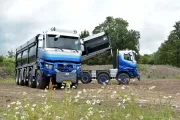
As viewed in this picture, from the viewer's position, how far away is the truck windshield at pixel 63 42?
20625 mm

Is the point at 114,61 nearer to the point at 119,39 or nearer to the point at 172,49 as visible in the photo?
the point at 119,39

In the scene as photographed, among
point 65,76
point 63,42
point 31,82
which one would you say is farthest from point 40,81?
point 63,42

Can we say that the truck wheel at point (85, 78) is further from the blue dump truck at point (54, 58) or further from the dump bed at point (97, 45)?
the blue dump truck at point (54, 58)

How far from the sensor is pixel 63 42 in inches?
823

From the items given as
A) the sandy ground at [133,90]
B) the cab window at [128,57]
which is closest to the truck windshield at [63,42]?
the sandy ground at [133,90]

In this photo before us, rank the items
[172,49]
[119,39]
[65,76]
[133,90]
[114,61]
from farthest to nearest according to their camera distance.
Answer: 1. [172,49]
2. [119,39]
3. [114,61]
4. [65,76]
5. [133,90]

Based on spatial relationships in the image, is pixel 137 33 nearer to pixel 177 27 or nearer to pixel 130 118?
pixel 177 27

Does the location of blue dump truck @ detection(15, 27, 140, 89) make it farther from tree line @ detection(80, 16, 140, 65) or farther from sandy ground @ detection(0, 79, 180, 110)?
tree line @ detection(80, 16, 140, 65)

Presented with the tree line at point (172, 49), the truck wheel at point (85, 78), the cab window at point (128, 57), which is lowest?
the truck wheel at point (85, 78)

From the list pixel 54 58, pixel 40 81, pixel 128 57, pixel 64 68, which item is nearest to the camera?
pixel 54 58

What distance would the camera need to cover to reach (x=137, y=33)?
243ft

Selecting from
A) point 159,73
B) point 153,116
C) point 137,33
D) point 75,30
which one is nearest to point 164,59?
point 137,33

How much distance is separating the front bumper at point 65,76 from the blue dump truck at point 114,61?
5.20 m

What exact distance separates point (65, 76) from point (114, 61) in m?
8.89
